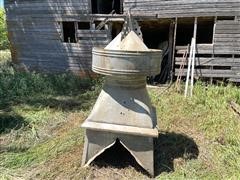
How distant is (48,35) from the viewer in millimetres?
11422

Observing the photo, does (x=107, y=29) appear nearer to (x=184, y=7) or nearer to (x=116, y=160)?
(x=184, y=7)

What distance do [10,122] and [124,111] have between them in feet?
10.4

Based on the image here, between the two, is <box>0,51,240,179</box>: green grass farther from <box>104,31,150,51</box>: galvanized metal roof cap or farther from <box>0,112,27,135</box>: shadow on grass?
<box>104,31,150,51</box>: galvanized metal roof cap

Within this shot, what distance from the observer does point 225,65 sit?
376 inches

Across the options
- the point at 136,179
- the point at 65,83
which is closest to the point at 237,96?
the point at 136,179

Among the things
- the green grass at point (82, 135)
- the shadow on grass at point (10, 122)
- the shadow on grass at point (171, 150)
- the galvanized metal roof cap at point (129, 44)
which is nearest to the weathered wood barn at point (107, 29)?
the green grass at point (82, 135)

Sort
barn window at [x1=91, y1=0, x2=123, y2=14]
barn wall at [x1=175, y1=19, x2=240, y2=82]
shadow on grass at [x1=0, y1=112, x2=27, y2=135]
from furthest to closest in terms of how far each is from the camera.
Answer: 1. barn window at [x1=91, y1=0, x2=123, y2=14]
2. barn wall at [x1=175, y1=19, x2=240, y2=82]
3. shadow on grass at [x1=0, y1=112, x2=27, y2=135]

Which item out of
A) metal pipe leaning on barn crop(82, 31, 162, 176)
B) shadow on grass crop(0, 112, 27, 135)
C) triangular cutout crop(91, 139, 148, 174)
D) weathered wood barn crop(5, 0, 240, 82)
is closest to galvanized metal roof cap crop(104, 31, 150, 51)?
metal pipe leaning on barn crop(82, 31, 162, 176)

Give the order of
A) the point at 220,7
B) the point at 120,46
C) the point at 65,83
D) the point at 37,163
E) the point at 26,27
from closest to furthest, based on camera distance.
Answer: the point at 120,46 → the point at 37,163 → the point at 220,7 → the point at 65,83 → the point at 26,27

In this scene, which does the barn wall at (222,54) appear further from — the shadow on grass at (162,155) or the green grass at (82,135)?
the shadow on grass at (162,155)

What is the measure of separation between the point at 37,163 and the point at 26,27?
794cm

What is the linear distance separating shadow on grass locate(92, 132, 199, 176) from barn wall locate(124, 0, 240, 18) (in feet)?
16.7

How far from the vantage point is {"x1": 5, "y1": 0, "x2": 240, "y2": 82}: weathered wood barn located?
30.9 ft

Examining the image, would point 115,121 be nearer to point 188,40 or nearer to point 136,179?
point 136,179
